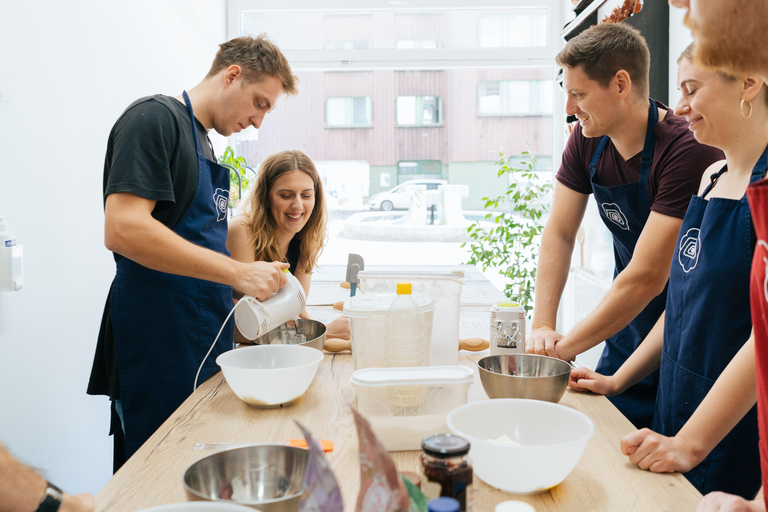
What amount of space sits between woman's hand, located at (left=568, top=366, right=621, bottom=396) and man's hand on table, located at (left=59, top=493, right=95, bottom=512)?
3.48 feet

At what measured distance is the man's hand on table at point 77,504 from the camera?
79 centimetres

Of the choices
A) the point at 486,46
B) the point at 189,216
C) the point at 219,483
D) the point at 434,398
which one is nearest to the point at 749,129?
the point at 434,398

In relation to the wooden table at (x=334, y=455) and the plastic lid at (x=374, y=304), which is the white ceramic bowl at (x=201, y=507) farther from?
the plastic lid at (x=374, y=304)

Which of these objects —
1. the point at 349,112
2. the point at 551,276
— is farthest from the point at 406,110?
the point at 551,276

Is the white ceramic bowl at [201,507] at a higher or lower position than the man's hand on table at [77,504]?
higher

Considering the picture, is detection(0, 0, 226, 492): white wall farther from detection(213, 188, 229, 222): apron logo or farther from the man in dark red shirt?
the man in dark red shirt

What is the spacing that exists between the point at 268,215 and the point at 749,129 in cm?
173

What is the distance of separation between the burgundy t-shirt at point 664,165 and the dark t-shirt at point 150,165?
130 cm

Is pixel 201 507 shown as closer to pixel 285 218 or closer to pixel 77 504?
pixel 77 504

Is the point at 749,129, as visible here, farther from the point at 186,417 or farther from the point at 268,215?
the point at 268,215

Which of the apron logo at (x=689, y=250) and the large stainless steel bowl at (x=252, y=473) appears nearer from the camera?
the large stainless steel bowl at (x=252, y=473)

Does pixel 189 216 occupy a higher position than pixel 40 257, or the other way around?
pixel 189 216

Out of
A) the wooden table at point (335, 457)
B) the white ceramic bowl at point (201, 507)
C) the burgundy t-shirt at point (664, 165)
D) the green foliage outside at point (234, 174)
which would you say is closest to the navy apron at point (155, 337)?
the wooden table at point (335, 457)

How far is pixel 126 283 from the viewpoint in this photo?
5.53ft
